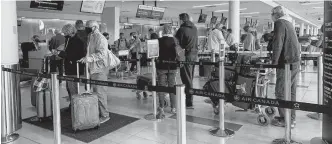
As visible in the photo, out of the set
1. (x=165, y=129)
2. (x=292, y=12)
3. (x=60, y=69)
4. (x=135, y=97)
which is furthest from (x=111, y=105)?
(x=292, y=12)

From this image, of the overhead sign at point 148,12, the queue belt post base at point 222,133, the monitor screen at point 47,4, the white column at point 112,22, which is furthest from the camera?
the white column at point 112,22

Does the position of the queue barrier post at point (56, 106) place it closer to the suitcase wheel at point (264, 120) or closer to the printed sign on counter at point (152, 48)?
the printed sign on counter at point (152, 48)

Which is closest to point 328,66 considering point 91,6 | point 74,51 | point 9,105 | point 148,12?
point 74,51

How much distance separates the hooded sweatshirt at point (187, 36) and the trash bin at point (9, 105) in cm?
273

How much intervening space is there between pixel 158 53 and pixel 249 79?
5.20 feet

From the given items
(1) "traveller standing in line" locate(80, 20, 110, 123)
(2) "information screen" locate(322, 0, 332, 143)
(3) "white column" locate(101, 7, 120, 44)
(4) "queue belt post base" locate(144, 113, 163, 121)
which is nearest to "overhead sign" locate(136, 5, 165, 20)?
(3) "white column" locate(101, 7, 120, 44)

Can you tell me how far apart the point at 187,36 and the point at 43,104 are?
2.69 metres

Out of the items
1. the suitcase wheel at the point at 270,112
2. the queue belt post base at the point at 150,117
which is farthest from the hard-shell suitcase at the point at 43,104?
the suitcase wheel at the point at 270,112

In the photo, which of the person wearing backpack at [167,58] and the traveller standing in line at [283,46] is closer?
the traveller standing in line at [283,46]

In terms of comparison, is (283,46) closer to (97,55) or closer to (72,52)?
(97,55)

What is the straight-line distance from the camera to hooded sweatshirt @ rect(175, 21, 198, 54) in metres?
5.23

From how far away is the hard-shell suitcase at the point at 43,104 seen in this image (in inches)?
175

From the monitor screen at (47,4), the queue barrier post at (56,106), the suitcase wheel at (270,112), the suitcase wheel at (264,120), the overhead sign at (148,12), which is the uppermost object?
the overhead sign at (148,12)

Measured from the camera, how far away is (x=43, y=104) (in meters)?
4.49
